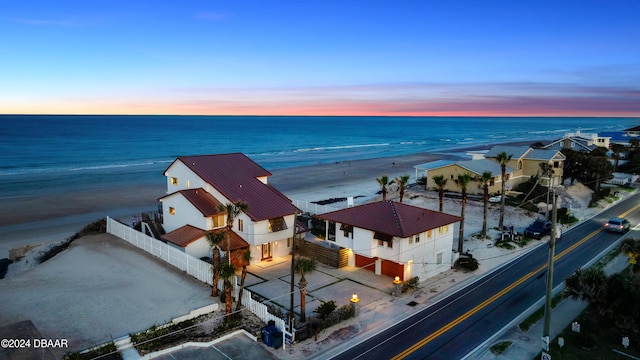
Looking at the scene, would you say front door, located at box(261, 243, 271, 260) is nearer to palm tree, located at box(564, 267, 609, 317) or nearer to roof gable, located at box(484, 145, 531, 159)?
palm tree, located at box(564, 267, 609, 317)

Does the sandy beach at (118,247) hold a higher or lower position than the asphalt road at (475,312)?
lower

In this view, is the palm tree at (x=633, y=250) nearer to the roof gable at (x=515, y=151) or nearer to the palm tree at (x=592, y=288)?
the palm tree at (x=592, y=288)

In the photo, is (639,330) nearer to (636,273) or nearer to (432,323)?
(636,273)

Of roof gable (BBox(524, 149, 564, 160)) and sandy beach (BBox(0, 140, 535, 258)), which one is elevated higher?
roof gable (BBox(524, 149, 564, 160))

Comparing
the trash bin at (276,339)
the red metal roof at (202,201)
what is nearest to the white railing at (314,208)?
the red metal roof at (202,201)

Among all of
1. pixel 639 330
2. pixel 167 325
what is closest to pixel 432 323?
pixel 639 330

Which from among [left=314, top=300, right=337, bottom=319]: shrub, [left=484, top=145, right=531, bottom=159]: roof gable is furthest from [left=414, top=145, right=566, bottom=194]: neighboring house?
[left=314, top=300, right=337, bottom=319]: shrub
